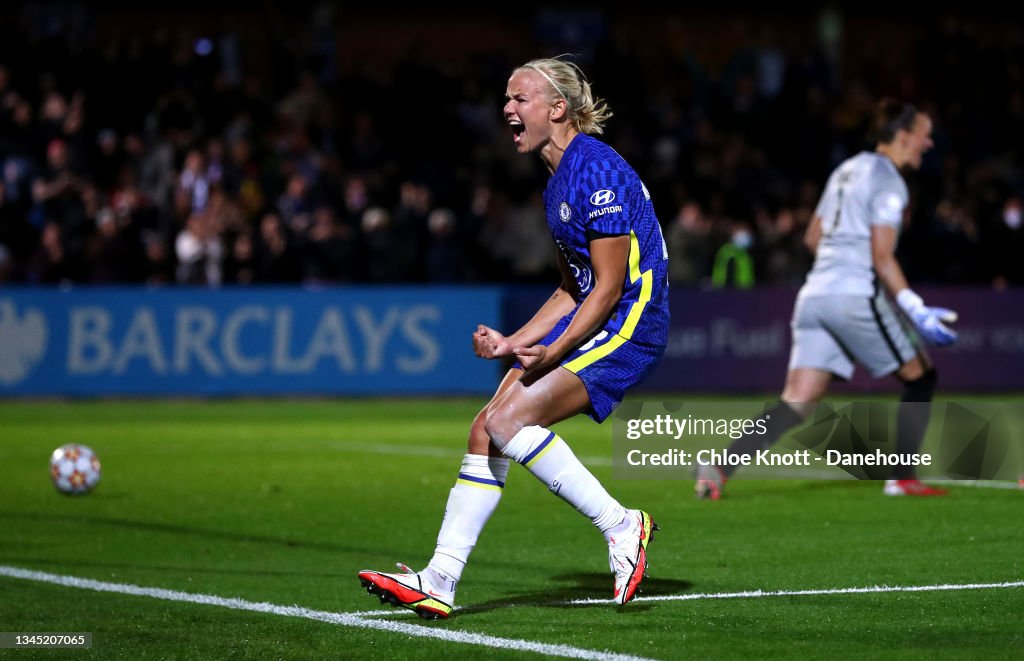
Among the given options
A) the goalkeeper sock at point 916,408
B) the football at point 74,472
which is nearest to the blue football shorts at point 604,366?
the goalkeeper sock at point 916,408

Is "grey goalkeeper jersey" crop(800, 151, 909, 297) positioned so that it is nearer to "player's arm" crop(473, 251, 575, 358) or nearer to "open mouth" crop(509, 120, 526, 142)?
"player's arm" crop(473, 251, 575, 358)

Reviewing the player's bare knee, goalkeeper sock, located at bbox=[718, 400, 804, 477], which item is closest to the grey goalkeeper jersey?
goalkeeper sock, located at bbox=[718, 400, 804, 477]

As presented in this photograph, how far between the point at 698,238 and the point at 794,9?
10179mm

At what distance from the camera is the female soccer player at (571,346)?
6535mm

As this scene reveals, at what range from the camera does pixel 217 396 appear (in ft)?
65.6

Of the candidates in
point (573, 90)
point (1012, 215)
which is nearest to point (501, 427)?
point (573, 90)

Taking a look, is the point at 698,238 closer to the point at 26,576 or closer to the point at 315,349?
the point at 315,349

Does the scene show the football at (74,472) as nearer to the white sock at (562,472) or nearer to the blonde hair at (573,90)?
the white sock at (562,472)

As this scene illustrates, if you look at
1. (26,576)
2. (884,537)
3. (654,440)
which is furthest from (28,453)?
(884,537)

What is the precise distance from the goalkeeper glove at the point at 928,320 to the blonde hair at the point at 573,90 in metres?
3.35

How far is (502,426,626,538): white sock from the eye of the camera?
6566 millimetres

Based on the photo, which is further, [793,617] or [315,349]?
[315,349]

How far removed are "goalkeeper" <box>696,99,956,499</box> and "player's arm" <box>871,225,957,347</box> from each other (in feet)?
0.36

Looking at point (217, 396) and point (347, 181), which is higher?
point (347, 181)
